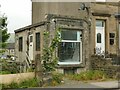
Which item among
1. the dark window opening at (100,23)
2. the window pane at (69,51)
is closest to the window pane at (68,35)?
the window pane at (69,51)

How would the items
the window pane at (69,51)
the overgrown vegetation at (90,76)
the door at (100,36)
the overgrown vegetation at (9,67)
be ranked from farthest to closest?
the door at (100,36)
the window pane at (69,51)
the overgrown vegetation at (90,76)
the overgrown vegetation at (9,67)

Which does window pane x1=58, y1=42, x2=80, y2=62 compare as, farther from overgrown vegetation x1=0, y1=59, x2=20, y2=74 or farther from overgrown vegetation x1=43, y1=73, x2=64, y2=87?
overgrown vegetation x1=43, y1=73, x2=64, y2=87

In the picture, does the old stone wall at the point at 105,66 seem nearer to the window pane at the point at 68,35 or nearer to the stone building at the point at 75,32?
the stone building at the point at 75,32

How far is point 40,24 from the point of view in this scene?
20.3 meters

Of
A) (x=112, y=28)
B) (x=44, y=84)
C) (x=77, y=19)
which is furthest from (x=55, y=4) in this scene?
(x=44, y=84)

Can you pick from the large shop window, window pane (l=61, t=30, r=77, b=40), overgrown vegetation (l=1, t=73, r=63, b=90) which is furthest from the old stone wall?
overgrown vegetation (l=1, t=73, r=63, b=90)

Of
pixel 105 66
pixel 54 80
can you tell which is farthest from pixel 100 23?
pixel 54 80

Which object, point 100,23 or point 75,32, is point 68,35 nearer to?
point 75,32

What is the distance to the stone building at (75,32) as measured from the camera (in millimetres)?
20312

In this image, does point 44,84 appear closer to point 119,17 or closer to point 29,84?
point 29,84

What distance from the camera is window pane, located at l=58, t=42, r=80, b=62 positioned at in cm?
2043

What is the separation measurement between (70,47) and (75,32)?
3.85 feet

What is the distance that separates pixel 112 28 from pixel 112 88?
340 inches

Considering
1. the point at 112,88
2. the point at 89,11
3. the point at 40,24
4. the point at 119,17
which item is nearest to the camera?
the point at 112,88
